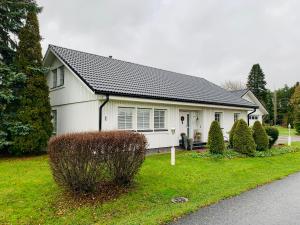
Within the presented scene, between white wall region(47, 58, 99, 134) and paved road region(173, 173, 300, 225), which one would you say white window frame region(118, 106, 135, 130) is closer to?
white wall region(47, 58, 99, 134)

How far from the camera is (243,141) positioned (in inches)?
540

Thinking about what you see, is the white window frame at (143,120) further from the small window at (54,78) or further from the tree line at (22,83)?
the small window at (54,78)

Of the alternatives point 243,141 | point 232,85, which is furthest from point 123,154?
point 232,85

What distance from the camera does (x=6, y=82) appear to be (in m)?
13.1

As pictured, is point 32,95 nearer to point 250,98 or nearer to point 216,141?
point 216,141

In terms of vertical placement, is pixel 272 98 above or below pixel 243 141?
above

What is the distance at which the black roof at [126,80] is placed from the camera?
12977 mm

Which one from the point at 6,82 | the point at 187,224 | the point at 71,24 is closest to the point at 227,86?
the point at 71,24

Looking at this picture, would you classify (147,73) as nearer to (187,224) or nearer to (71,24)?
(71,24)

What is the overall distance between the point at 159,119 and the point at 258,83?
148 feet

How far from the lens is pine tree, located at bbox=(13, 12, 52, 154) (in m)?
13.5

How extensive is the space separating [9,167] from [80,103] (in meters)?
4.62

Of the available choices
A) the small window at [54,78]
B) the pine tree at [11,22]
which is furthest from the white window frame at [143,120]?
the pine tree at [11,22]

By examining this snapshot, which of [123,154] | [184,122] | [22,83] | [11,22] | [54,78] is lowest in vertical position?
[123,154]
